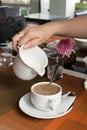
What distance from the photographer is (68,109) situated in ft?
2.26

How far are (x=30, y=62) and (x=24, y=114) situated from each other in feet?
0.57

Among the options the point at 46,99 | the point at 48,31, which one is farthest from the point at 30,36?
the point at 46,99

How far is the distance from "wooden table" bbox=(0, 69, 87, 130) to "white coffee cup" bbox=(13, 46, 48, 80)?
3.2 inches

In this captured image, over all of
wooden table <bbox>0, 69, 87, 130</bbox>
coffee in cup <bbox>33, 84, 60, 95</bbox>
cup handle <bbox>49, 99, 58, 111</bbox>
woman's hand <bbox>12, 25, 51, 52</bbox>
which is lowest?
wooden table <bbox>0, 69, 87, 130</bbox>

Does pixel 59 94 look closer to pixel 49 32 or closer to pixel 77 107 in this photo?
pixel 77 107

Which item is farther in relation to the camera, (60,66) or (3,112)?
(60,66)

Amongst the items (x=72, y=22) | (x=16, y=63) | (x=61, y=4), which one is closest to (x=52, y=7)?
(x=61, y=4)

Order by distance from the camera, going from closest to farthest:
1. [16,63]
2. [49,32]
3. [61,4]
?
1. [16,63]
2. [49,32]
3. [61,4]

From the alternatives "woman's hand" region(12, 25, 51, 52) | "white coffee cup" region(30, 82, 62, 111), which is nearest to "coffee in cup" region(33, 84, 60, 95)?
"white coffee cup" region(30, 82, 62, 111)

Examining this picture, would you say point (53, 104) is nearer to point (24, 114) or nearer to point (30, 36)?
point (24, 114)

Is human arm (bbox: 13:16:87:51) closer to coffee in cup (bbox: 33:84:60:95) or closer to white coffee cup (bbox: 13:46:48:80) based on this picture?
white coffee cup (bbox: 13:46:48:80)

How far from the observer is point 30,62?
0.75 m

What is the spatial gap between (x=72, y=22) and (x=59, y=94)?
0.40m

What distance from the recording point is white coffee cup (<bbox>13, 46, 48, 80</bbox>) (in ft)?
2.43
